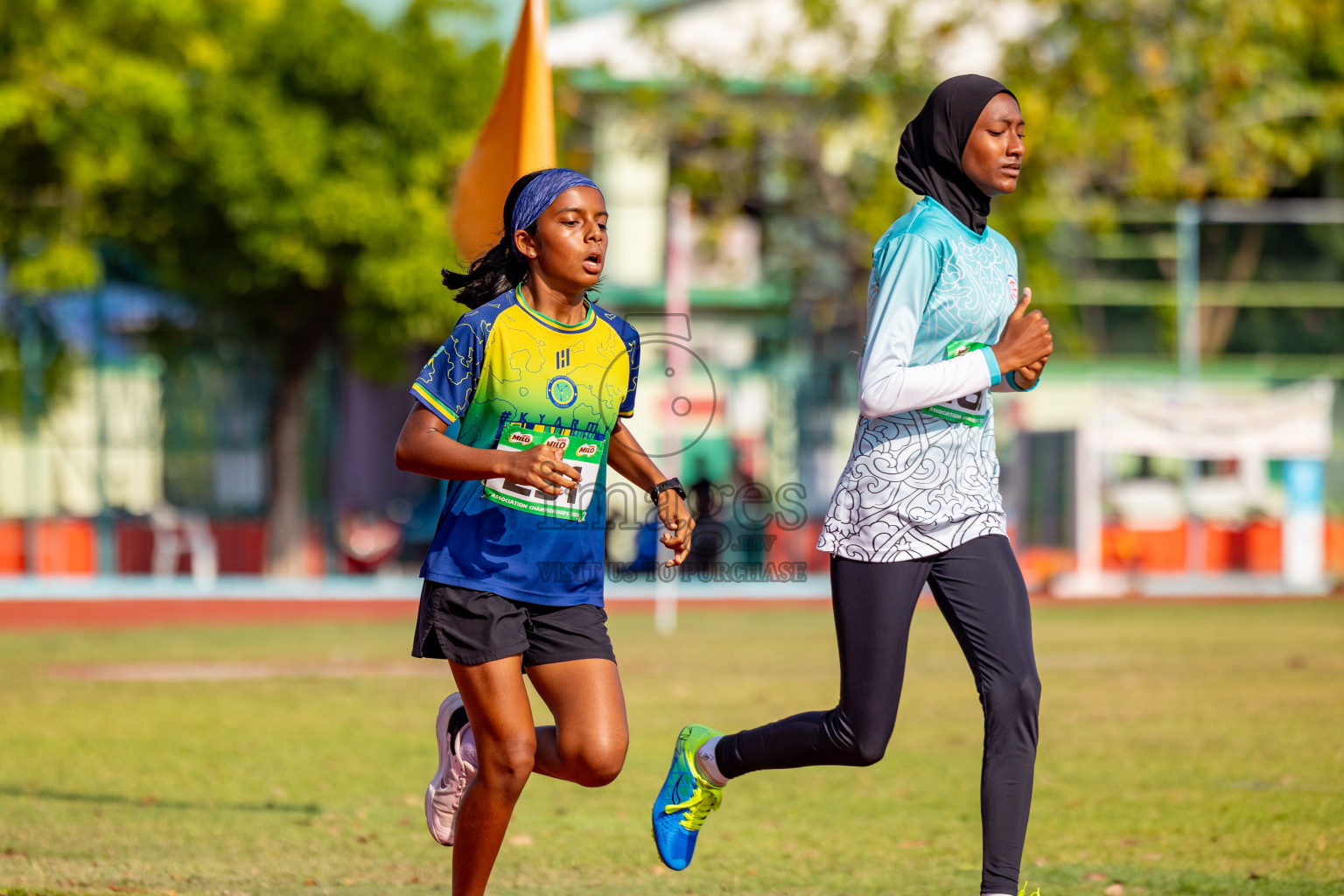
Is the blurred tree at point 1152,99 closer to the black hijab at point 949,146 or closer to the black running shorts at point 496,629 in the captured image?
the black hijab at point 949,146

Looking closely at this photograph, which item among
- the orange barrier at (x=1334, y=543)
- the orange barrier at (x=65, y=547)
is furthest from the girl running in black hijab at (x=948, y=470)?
the orange barrier at (x=65, y=547)

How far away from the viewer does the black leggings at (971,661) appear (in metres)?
4.62

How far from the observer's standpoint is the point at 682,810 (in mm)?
5203

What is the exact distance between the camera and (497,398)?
465 centimetres

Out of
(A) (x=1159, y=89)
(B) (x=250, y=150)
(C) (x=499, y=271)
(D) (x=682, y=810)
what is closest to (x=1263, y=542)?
(A) (x=1159, y=89)

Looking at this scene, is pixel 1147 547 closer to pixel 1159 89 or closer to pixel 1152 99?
pixel 1152 99

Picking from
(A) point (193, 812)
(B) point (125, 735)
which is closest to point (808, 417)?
(B) point (125, 735)

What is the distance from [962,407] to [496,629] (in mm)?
1332

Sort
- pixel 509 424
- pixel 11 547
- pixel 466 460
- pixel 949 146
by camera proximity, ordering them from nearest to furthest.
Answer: pixel 466 460 → pixel 509 424 → pixel 949 146 → pixel 11 547

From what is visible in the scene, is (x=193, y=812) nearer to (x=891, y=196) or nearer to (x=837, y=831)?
(x=837, y=831)

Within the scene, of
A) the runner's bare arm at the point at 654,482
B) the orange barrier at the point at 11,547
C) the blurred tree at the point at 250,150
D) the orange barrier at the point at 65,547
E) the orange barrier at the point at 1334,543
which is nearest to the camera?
the runner's bare arm at the point at 654,482

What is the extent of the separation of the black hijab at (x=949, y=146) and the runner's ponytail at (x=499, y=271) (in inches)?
40.3

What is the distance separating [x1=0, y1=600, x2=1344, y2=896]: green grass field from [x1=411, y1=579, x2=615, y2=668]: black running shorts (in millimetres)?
1344

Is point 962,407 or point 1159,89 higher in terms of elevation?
point 1159,89
